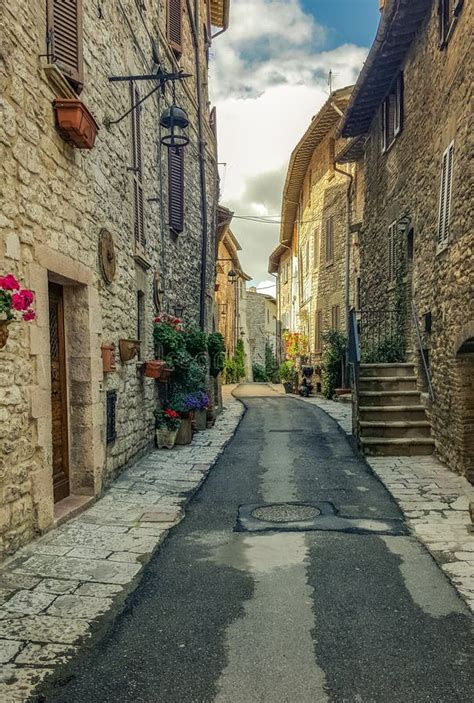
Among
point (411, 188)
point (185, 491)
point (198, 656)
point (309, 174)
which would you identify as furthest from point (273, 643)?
point (309, 174)

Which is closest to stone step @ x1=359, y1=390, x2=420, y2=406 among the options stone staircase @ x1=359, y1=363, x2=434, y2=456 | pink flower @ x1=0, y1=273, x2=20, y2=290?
stone staircase @ x1=359, y1=363, x2=434, y2=456

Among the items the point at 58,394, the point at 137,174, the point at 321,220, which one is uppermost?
the point at 321,220

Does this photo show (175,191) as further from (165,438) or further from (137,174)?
(165,438)

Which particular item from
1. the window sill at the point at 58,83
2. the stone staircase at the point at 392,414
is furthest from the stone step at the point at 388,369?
the window sill at the point at 58,83

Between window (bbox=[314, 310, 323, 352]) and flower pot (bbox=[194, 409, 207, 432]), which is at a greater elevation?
window (bbox=[314, 310, 323, 352])

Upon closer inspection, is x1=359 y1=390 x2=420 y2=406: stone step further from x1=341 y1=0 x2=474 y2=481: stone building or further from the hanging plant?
the hanging plant

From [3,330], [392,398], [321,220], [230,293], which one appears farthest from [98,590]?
[230,293]

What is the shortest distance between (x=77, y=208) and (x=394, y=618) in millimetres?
4508

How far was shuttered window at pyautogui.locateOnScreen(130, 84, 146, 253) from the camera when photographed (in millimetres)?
7742

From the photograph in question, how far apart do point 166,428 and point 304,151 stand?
1507 centimetres

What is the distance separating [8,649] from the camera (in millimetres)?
2791

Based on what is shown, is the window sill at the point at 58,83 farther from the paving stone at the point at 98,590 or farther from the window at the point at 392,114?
the window at the point at 392,114

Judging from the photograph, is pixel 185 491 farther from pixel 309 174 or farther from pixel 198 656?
pixel 309 174

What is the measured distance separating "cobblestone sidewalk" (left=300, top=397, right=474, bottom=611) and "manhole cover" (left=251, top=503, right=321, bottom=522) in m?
0.93
